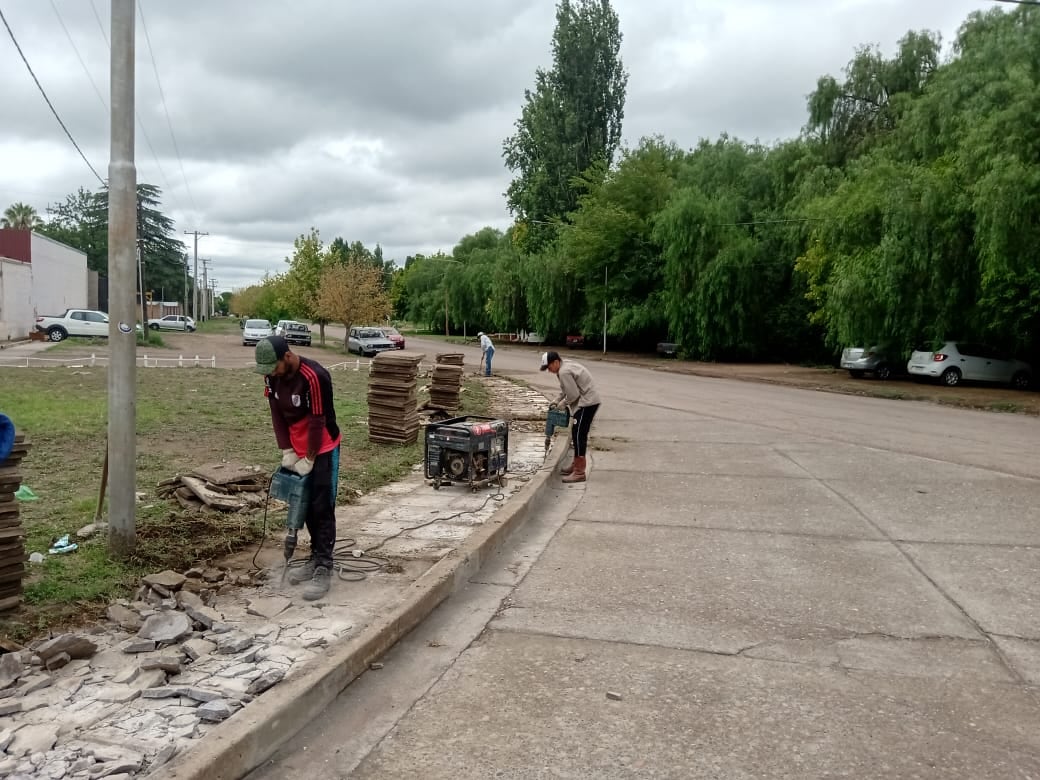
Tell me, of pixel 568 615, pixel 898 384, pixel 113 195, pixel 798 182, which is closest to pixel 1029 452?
pixel 568 615

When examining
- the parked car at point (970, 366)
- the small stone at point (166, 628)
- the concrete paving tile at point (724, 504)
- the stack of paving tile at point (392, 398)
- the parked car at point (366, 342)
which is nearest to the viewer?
the small stone at point (166, 628)

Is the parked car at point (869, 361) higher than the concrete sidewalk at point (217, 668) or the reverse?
higher

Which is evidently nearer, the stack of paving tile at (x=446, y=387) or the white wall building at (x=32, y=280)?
the stack of paving tile at (x=446, y=387)

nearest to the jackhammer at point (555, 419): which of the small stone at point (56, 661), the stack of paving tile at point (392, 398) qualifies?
the stack of paving tile at point (392, 398)

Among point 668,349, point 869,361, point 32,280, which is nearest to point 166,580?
point 869,361

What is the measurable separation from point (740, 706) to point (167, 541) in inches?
172

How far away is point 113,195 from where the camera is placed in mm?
5637

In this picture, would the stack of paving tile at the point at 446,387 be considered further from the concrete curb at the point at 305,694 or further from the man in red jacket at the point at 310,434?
the man in red jacket at the point at 310,434

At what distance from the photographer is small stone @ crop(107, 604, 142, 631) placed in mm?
4609

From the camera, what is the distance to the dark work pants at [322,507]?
5.48 m

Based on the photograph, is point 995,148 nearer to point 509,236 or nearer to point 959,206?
point 959,206

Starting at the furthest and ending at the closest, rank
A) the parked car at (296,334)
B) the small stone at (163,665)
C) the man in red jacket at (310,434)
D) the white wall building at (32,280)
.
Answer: the parked car at (296,334)
the white wall building at (32,280)
the man in red jacket at (310,434)
the small stone at (163,665)

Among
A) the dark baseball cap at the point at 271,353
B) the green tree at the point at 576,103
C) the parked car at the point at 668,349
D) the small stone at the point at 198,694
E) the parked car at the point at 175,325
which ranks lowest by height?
the parked car at the point at 175,325

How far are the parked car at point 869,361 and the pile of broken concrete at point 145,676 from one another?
2790 cm
